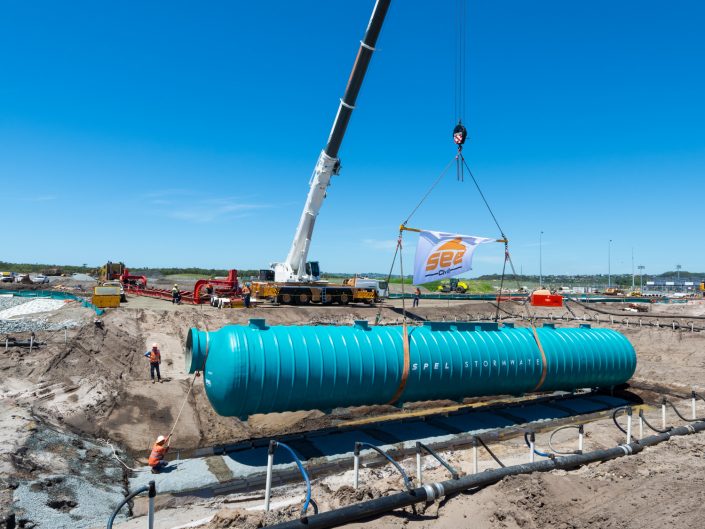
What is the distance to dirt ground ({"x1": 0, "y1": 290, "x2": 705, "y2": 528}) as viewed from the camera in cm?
659

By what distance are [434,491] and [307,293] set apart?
993 inches

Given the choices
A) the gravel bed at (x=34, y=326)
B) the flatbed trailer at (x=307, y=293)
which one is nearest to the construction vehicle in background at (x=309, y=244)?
the flatbed trailer at (x=307, y=293)

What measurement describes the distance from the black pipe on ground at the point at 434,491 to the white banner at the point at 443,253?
5.68m

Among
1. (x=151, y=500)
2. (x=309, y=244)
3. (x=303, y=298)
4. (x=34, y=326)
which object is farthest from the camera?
(x=303, y=298)

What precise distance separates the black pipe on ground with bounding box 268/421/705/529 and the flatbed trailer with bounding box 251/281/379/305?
23.8 m

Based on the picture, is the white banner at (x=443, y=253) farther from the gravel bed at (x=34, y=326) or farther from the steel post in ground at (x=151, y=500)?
the gravel bed at (x=34, y=326)

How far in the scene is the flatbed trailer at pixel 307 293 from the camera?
30739 mm

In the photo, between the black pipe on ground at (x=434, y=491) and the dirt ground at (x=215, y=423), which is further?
the dirt ground at (x=215, y=423)

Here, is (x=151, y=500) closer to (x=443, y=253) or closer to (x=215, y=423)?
(x=215, y=423)

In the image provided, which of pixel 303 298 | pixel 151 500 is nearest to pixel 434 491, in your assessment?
pixel 151 500

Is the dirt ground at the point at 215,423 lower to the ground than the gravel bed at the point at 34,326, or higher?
lower

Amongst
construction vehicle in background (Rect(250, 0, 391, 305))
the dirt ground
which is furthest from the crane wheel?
the dirt ground

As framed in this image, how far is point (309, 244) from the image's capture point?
29781 millimetres

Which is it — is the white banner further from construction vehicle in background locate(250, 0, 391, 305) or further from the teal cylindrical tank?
construction vehicle in background locate(250, 0, 391, 305)
